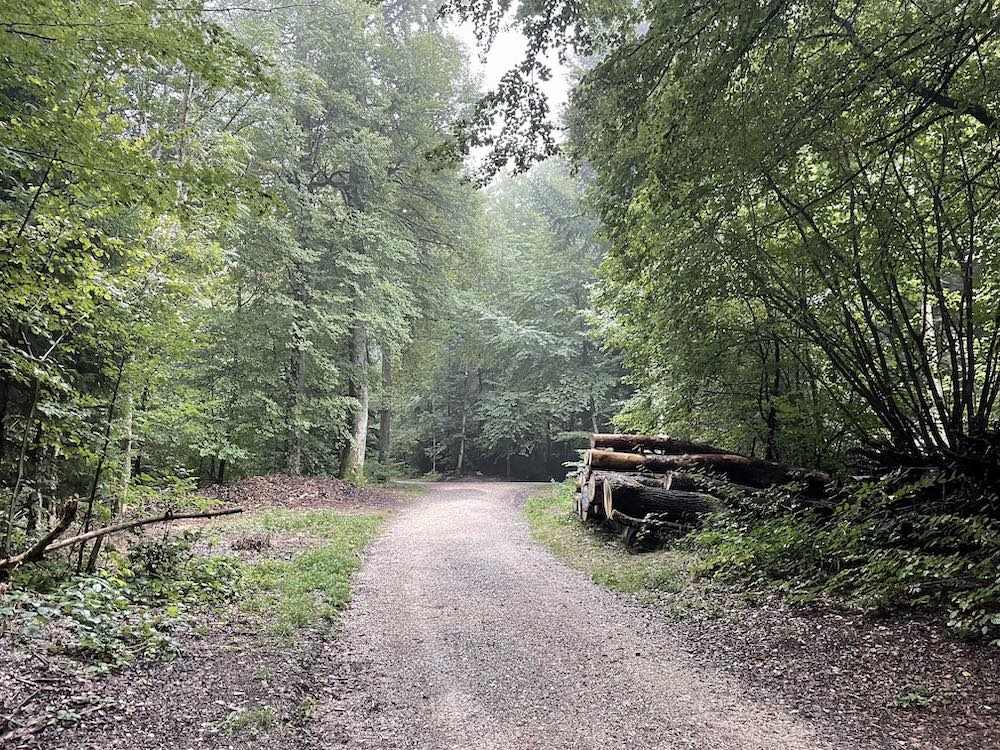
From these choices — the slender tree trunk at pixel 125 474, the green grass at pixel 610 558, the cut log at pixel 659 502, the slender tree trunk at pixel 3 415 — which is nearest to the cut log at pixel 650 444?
the green grass at pixel 610 558

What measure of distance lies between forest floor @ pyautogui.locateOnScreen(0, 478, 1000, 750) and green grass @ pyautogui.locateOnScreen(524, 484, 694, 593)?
109 mm

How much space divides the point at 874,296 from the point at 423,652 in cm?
623

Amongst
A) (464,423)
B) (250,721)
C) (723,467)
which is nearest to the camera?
(250,721)

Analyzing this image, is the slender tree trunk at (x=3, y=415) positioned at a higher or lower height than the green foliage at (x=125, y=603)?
higher

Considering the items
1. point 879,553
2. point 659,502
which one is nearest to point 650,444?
point 659,502

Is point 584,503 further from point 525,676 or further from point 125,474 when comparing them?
point 125,474

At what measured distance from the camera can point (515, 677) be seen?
460 centimetres

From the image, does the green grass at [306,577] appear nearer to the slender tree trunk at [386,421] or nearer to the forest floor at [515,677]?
the forest floor at [515,677]

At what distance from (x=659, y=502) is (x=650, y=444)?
259cm

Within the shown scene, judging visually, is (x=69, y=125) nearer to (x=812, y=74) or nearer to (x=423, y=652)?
(x=423, y=652)

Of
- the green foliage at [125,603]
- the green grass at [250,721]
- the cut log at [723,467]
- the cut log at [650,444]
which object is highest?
the cut log at [650,444]

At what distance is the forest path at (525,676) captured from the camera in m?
3.69

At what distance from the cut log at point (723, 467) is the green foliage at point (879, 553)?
2.79 feet

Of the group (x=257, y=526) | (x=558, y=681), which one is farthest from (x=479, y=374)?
(x=558, y=681)
